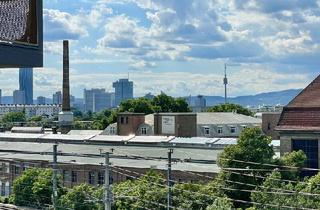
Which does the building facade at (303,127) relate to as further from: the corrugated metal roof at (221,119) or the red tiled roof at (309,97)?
the corrugated metal roof at (221,119)

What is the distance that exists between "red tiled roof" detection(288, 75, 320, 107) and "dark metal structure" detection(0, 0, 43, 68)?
1330 inches

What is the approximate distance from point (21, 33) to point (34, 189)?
29.0m

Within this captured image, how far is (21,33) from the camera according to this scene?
5.31m

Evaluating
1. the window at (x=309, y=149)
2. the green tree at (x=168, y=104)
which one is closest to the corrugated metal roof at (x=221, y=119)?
the green tree at (x=168, y=104)

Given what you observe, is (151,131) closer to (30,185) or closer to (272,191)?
(30,185)

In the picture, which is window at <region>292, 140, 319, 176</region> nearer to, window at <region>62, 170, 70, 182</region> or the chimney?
window at <region>62, 170, 70, 182</region>

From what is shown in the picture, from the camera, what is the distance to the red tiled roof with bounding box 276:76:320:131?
3700cm

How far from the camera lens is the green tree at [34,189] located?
33.2m

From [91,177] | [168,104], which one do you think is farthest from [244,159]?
[168,104]

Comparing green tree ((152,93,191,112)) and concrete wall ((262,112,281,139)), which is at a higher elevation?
green tree ((152,93,191,112))

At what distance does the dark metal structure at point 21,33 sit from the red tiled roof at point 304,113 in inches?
1268

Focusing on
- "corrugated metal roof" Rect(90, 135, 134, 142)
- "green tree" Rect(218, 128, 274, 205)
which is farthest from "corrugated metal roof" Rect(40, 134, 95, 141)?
"green tree" Rect(218, 128, 274, 205)

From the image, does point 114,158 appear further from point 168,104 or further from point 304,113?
point 168,104

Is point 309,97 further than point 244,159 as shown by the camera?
Yes
